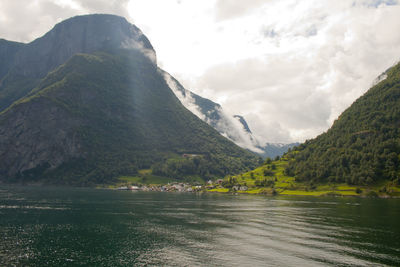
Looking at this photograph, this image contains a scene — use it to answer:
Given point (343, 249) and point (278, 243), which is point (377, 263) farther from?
point (278, 243)

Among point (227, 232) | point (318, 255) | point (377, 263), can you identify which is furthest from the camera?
point (227, 232)

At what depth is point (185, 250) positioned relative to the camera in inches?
2389

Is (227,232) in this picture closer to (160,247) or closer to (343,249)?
(160,247)

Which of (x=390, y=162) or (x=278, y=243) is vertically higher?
(x=390, y=162)

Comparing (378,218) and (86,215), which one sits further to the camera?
(86,215)

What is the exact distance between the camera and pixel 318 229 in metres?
79.5

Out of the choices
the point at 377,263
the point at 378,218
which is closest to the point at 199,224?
the point at 377,263

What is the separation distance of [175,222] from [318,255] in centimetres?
4787

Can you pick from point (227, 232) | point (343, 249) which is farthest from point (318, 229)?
point (227, 232)

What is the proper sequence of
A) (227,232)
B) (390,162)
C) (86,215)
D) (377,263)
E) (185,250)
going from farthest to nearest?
(390,162) < (86,215) < (227,232) < (185,250) < (377,263)

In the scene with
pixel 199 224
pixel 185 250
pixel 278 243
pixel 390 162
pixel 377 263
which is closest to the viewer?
pixel 377 263

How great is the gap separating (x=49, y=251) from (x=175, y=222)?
42.2m

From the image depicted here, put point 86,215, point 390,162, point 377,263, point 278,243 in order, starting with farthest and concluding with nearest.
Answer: point 390,162 → point 86,215 → point 278,243 → point 377,263

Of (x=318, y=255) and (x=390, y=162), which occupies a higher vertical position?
(x=390, y=162)
